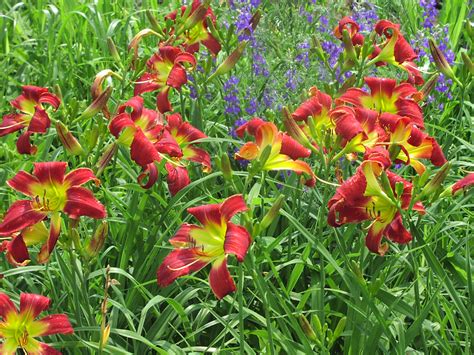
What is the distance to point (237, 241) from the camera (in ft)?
5.92

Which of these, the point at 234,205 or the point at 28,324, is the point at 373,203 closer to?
the point at 234,205

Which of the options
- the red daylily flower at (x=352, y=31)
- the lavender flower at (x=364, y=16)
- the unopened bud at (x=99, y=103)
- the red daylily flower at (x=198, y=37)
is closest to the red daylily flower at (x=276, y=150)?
the unopened bud at (x=99, y=103)

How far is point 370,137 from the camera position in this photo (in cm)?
216

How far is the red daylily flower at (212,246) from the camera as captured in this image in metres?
1.82

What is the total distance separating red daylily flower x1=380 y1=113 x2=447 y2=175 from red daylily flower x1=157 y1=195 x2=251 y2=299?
48 cm

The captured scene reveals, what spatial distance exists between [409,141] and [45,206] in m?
0.86

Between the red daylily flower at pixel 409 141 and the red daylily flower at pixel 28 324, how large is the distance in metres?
0.87

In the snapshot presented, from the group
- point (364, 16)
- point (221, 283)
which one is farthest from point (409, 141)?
point (364, 16)

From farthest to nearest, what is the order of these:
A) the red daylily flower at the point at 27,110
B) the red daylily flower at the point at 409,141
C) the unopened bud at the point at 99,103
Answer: the red daylily flower at the point at 27,110
the unopened bud at the point at 99,103
the red daylily flower at the point at 409,141

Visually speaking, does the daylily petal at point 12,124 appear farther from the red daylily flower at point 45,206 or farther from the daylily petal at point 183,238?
the daylily petal at point 183,238

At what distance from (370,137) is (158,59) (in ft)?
2.85

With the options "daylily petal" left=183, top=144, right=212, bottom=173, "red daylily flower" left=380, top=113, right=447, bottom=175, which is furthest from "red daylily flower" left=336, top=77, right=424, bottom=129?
"daylily petal" left=183, top=144, right=212, bottom=173

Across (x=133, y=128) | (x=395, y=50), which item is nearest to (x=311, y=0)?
(x=395, y=50)

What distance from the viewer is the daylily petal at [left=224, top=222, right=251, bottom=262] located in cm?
179
